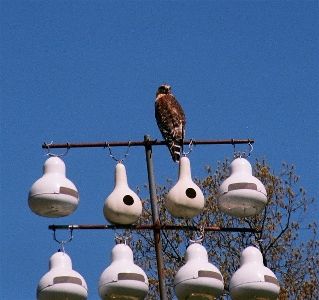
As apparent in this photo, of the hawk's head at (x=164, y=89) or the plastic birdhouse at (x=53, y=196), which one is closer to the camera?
the plastic birdhouse at (x=53, y=196)

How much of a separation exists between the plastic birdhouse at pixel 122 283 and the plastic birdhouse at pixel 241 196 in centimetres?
101

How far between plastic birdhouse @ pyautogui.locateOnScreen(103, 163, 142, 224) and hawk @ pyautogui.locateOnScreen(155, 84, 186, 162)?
1.98 metres

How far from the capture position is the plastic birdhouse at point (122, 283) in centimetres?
756

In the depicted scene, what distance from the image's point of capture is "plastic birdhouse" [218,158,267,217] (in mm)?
8219

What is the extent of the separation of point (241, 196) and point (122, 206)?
90cm

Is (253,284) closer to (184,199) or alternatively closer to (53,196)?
(184,199)

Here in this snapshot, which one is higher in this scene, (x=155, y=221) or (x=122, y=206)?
(x=122, y=206)

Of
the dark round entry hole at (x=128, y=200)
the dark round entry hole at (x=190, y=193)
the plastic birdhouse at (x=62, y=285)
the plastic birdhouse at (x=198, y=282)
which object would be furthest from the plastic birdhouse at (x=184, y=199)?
the plastic birdhouse at (x=62, y=285)

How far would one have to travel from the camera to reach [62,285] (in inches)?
302

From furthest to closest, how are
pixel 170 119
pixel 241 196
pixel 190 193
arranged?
pixel 170 119 → pixel 190 193 → pixel 241 196

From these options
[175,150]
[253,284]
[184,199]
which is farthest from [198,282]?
[175,150]

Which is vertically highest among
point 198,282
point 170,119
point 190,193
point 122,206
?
point 170,119

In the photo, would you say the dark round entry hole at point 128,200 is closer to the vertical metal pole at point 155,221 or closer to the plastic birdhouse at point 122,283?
the vertical metal pole at point 155,221

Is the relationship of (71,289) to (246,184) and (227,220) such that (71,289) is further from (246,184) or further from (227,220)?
(227,220)
